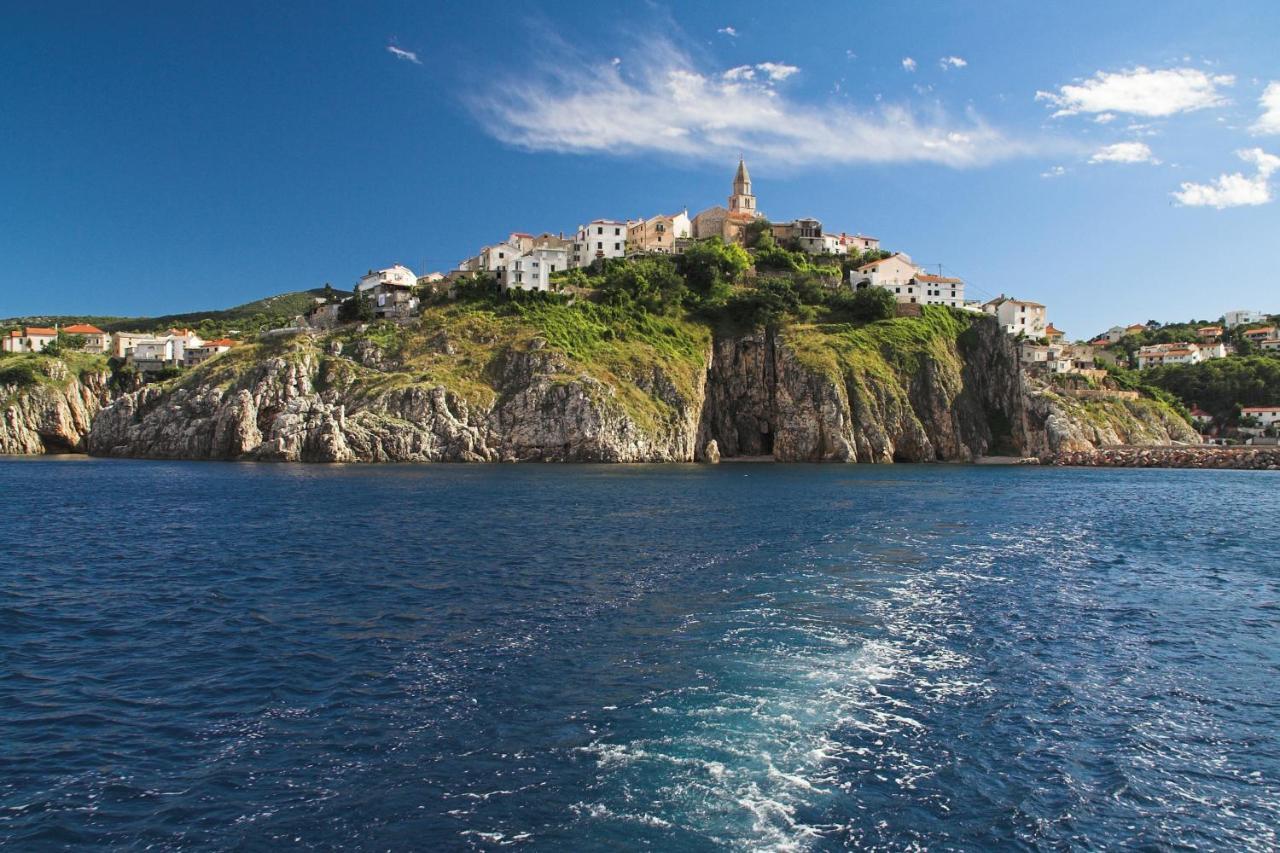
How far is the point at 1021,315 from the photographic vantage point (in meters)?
144

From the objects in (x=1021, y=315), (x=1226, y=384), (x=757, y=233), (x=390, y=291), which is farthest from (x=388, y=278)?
(x=1226, y=384)

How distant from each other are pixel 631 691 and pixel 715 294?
109 m

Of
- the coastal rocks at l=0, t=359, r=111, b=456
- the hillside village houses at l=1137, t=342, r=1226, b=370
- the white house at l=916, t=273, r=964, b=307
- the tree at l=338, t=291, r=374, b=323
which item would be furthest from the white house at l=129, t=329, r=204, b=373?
the hillside village houses at l=1137, t=342, r=1226, b=370

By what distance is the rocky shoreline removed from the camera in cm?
10806

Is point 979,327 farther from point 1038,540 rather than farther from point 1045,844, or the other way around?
point 1045,844

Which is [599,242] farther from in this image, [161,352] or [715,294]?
[161,352]


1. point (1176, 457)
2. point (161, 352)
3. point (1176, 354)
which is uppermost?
point (161, 352)

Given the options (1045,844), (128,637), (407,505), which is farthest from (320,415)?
(1045,844)

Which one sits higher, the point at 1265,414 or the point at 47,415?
the point at 47,415

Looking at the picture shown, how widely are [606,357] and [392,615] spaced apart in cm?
8206

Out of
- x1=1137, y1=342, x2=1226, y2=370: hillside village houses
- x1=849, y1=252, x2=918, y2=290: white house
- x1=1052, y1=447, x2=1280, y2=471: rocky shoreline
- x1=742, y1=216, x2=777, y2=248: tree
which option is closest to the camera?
x1=1052, y1=447, x2=1280, y2=471: rocky shoreline

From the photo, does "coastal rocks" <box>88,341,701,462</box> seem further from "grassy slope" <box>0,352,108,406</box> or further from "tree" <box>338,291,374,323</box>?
"grassy slope" <box>0,352,108,406</box>

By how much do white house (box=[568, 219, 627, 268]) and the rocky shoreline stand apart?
255 ft

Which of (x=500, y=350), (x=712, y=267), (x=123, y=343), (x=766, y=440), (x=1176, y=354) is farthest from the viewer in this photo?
(x=1176, y=354)
